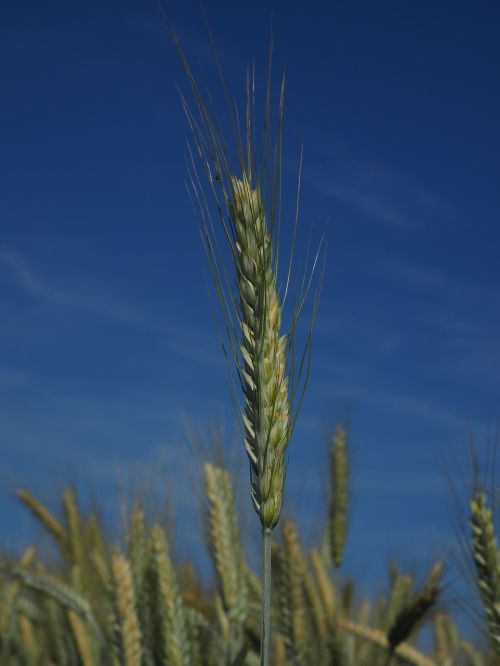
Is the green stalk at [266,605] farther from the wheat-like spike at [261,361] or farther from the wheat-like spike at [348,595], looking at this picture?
the wheat-like spike at [348,595]

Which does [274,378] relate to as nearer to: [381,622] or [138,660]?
[138,660]

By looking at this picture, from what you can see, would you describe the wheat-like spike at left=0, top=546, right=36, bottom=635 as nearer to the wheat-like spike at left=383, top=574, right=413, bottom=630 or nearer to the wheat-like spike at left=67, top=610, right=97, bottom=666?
the wheat-like spike at left=67, top=610, right=97, bottom=666

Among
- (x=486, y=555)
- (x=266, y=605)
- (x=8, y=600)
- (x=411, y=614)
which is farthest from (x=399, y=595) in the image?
(x=266, y=605)

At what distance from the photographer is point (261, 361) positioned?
1.97 meters

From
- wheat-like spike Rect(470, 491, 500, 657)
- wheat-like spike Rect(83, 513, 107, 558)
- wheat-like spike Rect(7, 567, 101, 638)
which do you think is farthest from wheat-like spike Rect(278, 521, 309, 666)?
wheat-like spike Rect(83, 513, 107, 558)

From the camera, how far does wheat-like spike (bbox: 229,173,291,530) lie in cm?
193

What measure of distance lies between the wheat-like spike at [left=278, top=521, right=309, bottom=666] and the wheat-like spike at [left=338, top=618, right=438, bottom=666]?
1.50 ft

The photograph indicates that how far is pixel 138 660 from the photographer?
10.9ft

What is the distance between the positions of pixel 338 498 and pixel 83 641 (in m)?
1.98

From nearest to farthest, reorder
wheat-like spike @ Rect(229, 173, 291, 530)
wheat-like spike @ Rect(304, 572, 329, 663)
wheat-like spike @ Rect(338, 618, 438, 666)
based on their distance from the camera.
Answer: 1. wheat-like spike @ Rect(229, 173, 291, 530)
2. wheat-like spike @ Rect(338, 618, 438, 666)
3. wheat-like spike @ Rect(304, 572, 329, 663)

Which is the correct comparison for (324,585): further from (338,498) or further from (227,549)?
(227,549)

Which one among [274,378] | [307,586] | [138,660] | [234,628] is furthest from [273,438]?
[307,586]

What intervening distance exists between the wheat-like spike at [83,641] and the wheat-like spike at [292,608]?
1.10 meters

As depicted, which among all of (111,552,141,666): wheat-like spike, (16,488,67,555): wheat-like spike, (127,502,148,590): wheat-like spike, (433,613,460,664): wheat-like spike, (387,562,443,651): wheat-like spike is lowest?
(111,552,141,666): wheat-like spike
